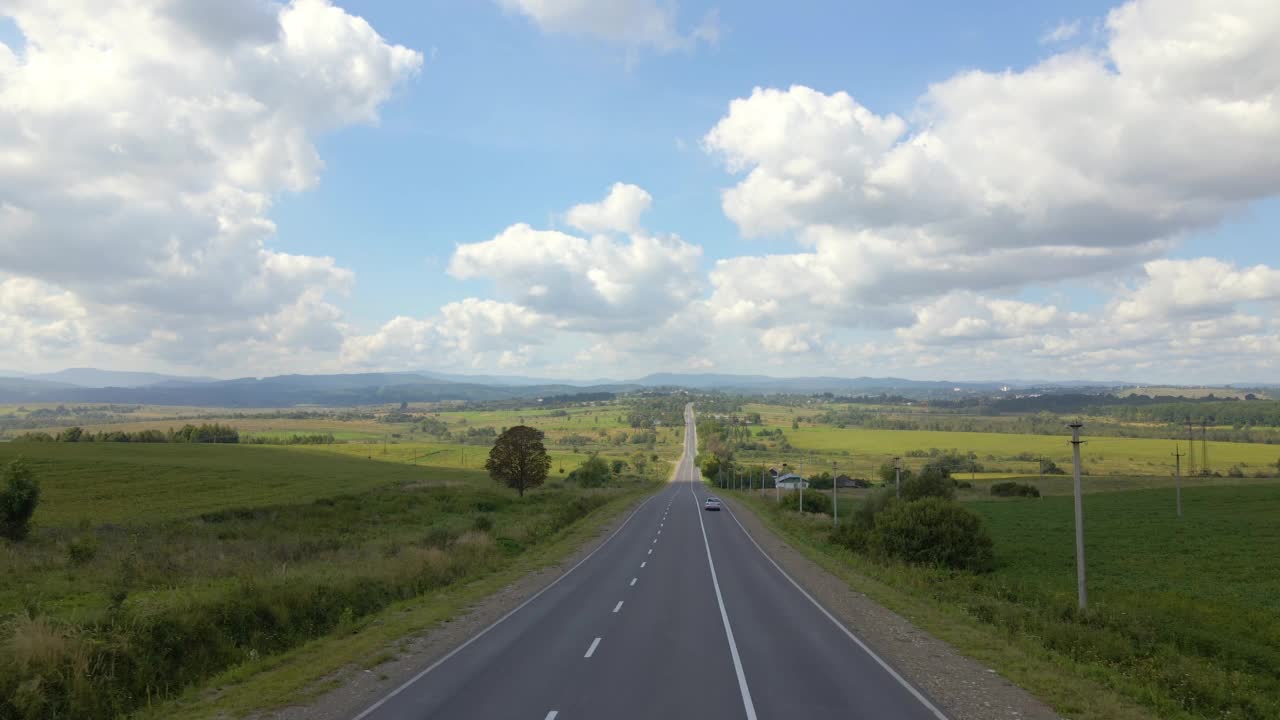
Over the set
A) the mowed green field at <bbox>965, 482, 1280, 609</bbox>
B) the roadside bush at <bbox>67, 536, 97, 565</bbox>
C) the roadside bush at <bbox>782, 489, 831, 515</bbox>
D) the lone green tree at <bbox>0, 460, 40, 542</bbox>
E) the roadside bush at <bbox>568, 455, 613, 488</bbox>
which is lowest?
the roadside bush at <bbox>568, 455, 613, 488</bbox>

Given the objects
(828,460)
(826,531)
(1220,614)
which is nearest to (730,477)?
(828,460)

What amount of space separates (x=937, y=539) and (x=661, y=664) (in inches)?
1020

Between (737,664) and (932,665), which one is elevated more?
(737,664)

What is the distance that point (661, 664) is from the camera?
1472cm

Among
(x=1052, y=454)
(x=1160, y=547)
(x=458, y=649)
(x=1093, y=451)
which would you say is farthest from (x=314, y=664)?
(x=1052, y=454)

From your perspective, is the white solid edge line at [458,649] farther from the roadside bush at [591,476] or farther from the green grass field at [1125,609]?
the roadside bush at [591,476]

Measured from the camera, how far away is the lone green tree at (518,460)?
83250 mm

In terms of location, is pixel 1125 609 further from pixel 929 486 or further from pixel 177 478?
pixel 177 478

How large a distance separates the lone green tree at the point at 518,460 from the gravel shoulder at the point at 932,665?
6024 cm

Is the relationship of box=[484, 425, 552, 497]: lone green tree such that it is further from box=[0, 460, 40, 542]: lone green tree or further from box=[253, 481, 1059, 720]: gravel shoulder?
box=[253, 481, 1059, 720]: gravel shoulder

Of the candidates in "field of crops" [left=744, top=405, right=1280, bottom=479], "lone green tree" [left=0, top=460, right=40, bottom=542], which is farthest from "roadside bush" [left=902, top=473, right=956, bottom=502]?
"field of crops" [left=744, top=405, right=1280, bottom=479]

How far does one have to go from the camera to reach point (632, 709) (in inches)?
460

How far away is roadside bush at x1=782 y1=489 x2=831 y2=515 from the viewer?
74581 millimetres

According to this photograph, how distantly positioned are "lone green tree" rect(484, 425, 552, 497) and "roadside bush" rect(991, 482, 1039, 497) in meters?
56.0
